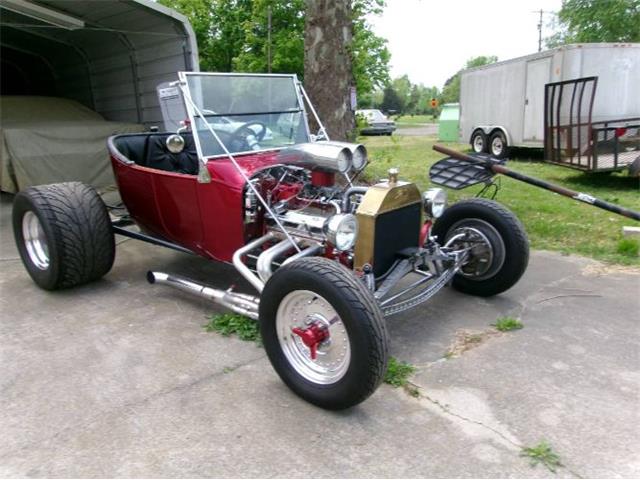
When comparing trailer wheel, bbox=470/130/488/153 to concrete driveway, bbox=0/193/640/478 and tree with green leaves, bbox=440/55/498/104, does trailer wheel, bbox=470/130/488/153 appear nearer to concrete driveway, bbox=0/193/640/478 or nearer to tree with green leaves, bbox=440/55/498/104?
concrete driveway, bbox=0/193/640/478

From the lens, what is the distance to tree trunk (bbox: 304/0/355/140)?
7.09 m

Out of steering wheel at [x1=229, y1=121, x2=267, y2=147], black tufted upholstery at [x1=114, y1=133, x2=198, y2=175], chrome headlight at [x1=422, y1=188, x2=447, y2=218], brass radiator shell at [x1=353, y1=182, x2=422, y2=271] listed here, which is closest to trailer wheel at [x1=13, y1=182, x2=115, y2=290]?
black tufted upholstery at [x1=114, y1=133, x2=198, y2=175]

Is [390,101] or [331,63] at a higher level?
[390,101]

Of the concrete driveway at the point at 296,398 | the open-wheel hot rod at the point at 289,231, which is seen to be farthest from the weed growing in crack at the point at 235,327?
the open-wheel hot rod at the point at 289,231

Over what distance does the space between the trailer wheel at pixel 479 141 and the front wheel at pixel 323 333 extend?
12.5 metres

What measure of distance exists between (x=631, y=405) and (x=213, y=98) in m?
3.57

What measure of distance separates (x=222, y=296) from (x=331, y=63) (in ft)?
15.2

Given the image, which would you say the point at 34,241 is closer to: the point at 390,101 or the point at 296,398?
the point at 296,398

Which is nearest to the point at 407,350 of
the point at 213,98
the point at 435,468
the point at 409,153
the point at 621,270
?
the point at 435,468

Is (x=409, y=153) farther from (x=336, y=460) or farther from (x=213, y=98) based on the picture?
(x=336, y=460)

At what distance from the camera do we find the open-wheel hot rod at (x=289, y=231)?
9.30ft

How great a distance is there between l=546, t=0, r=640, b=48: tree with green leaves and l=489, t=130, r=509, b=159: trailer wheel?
843 cm

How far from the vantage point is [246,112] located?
443cm

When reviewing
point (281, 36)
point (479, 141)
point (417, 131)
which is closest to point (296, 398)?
point (281, 36)
